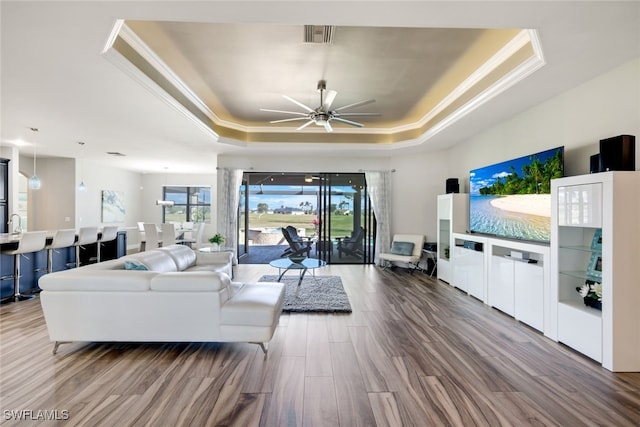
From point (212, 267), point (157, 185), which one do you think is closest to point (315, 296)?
point (212, 267)

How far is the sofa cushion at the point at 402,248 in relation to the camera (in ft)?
22.0

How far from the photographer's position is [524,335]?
3281 mm

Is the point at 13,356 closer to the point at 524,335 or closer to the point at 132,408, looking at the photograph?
the point at 132,408

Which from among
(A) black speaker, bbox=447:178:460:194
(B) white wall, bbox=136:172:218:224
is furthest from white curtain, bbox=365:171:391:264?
(B) white wall, bbox=136:172:218:224

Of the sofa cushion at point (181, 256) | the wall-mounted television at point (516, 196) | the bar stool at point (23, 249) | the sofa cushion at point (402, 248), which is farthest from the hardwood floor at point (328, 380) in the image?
the sofa cushion at point (402, 248)

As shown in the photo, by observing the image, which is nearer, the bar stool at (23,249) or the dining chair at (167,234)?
the bar stool at (23,249)

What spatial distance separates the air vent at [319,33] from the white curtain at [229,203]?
15.1ft

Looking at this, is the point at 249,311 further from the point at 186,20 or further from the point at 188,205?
the point at 188,205

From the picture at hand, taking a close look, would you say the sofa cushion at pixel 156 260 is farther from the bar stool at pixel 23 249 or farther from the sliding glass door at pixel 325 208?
the sliding glass door at pixel 325 208

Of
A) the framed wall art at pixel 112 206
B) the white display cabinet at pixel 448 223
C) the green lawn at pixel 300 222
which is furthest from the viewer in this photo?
the framed wall art at pixel 112 206

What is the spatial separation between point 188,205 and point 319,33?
30.9ft

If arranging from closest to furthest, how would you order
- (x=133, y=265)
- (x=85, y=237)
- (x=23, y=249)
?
(x=133, y=265), (x=23, y=249), (x=85, y=237)

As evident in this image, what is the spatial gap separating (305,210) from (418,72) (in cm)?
522

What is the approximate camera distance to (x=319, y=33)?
9.62 ft
